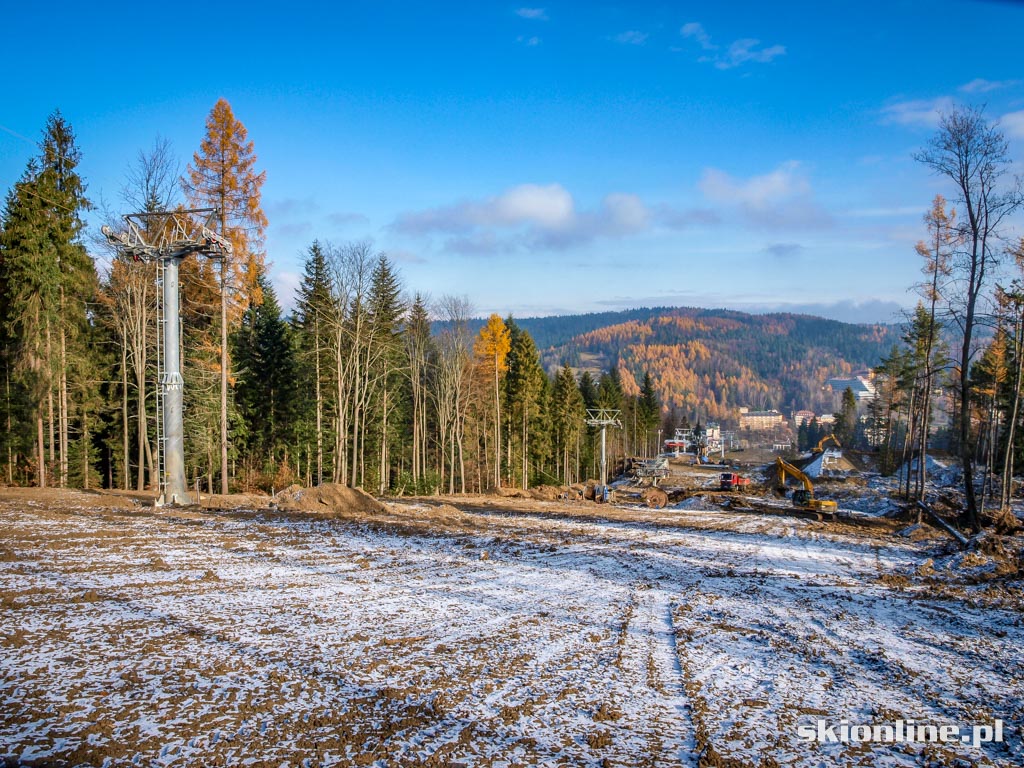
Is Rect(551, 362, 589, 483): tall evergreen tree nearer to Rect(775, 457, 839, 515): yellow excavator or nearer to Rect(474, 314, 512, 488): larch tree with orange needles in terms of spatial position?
Rect(474, 314, 512, 488): larch tree with orange needles

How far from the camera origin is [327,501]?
60.4 feet

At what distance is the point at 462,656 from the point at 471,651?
0.19 m

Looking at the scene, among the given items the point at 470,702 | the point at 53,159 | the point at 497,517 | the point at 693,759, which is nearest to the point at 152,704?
the point at 470,702

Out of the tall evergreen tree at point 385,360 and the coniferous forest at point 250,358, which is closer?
the coniferous forest at point 250,358

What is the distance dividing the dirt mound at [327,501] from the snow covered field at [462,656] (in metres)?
5.57

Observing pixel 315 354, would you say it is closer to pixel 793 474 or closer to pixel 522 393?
pixel 522 393

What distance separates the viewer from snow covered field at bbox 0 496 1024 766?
169 inches

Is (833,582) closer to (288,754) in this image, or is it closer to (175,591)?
(288,754)

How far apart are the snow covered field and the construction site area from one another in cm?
3

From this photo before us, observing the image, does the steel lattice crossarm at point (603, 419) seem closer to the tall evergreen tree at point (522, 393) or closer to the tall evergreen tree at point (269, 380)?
the tall evergreen tree at point (522, 393)

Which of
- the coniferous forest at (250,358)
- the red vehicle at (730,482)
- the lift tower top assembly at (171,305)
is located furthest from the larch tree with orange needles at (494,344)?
the lift tower top assembly at (171,305)

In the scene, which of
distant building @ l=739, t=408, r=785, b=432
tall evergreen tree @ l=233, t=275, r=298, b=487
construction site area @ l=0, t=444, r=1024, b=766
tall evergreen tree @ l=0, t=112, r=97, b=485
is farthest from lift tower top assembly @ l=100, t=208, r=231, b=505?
distant building @ l=739, t=408, r=785, b=432

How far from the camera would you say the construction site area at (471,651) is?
14.1 ft

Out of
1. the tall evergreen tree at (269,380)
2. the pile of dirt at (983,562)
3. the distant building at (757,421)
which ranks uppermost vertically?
the tall evergreen tree at (269,380)
